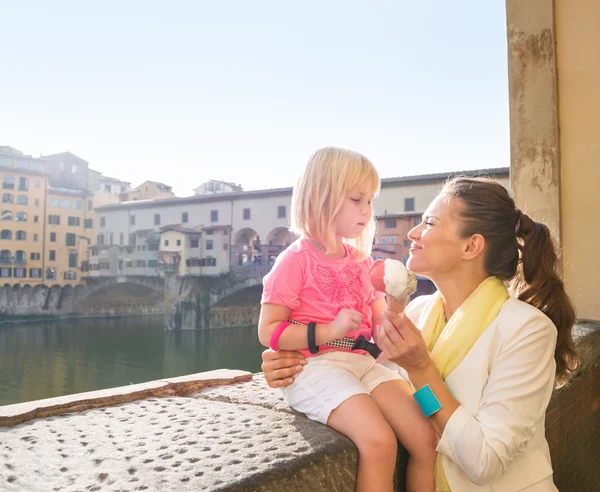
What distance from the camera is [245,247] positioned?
89.7 ft

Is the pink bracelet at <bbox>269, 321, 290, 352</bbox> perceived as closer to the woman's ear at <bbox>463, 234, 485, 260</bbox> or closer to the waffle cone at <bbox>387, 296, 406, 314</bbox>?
the waffle cone at <bbox>387, 296, 406, 314</bbox>

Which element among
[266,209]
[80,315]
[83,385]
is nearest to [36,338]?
[80,315]

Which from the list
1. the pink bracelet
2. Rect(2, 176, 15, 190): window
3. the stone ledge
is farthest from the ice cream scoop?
Rect(2, 176, 15, 190): window

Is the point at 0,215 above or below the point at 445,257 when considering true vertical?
above

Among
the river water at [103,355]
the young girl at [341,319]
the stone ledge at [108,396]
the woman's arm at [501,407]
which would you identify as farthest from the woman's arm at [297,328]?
the river water at [103,355]

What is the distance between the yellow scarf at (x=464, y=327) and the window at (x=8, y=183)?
110ft

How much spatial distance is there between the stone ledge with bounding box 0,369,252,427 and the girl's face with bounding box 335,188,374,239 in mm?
589

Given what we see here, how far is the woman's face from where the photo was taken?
3.30 ft

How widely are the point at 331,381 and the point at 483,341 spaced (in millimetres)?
270

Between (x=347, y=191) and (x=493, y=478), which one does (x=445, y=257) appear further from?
(x=493, y=478)

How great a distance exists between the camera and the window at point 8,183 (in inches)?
1196

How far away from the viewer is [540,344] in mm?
884

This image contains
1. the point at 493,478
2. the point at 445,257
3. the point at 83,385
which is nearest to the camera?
the point at 493,478

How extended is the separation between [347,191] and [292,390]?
0.40m
